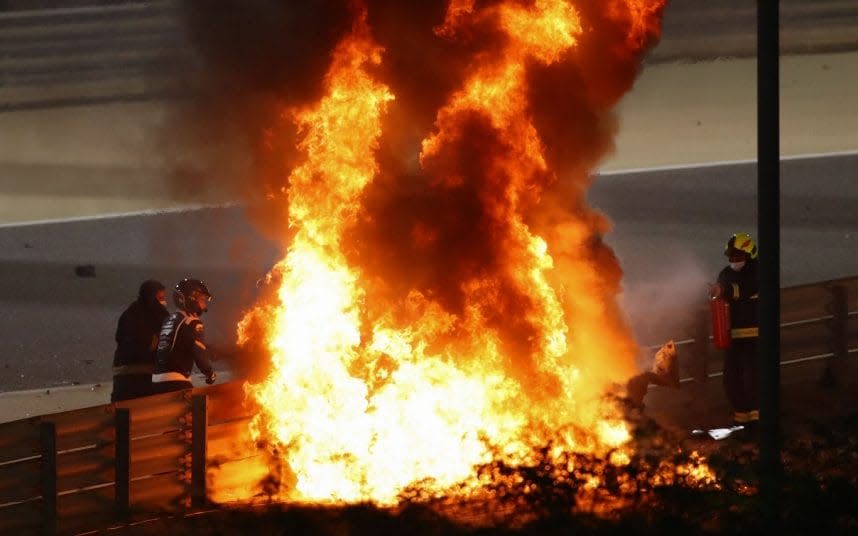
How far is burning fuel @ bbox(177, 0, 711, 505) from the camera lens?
10.0m

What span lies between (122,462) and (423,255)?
250cm

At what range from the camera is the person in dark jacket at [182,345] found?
11500 mm

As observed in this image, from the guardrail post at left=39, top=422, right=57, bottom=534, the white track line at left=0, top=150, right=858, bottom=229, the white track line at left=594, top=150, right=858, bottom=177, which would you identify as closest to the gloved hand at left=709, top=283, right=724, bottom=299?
the white track line at left=0, top=150, right=858, bottom=229

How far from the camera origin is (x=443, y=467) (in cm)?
988

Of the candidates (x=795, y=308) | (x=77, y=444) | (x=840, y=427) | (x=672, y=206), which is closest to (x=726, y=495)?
(x=840, y=427)

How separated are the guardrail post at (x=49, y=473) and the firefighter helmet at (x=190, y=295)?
7.35 ft

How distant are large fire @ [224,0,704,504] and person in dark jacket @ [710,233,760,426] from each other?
247cm

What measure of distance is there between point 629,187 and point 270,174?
8509 mm

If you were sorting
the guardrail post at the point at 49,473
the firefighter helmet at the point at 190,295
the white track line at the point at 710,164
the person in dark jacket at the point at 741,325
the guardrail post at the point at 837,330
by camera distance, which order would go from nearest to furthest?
the guardrail post at the point at 49,473, the firefighter helmet at the point at 190,295, the person in dark jacket at the point at 741,325, the guardrail post at the point at 837,330, the white track line at the point at 710,164

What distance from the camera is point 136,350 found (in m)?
12.0

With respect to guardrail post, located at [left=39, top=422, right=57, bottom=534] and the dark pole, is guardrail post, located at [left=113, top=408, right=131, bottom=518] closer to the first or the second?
guardrail post, located at [left=39, top=422, right=57, bottom=534]

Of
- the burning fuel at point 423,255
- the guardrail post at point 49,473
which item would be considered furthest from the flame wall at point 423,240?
the guardrail post at point 49,473

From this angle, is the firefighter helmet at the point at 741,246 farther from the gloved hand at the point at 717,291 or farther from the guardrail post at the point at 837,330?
the guardrail post at the point at 837,330

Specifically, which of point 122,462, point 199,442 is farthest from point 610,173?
point 122,462
